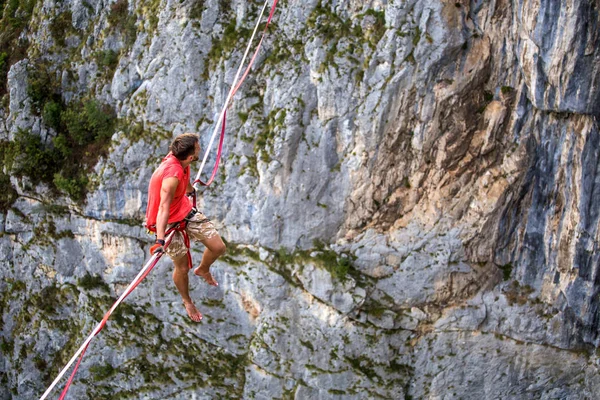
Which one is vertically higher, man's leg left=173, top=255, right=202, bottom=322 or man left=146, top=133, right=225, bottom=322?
man left=146, top=133, right=225, bottom=322

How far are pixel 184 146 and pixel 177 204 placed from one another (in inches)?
33.7

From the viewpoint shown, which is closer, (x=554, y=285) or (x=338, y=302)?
(x=554, y=285)

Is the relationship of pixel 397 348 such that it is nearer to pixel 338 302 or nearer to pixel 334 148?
pixel 338 302

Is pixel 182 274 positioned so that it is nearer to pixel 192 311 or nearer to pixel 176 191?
pixel 192 311

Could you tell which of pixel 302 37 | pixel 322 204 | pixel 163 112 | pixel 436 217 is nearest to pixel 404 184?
pixel 436 217

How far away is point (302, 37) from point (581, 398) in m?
11.4

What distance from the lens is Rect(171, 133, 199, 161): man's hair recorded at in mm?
7223

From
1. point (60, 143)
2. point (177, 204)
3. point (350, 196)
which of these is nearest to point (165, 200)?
point (177, 204)

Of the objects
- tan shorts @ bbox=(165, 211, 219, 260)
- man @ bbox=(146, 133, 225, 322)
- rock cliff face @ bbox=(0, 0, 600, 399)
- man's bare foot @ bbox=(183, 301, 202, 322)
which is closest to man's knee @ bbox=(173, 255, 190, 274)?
man @ bbox=(146, 133, 225, 322)

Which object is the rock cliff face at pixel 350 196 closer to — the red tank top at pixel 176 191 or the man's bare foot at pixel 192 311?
the man's bare foot at pixel 192 311

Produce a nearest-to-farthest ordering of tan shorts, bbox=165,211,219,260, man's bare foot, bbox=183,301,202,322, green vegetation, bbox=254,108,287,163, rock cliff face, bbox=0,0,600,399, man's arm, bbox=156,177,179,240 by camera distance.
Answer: man's arm, bbox=156,177,179,240
tan shorts, bbox=165,211,219,260
man's bare foot, bbox=183,301,202,322
rock cliff face, bbox=0,0,600,399
green vegetation, bbox=254,108,287,163

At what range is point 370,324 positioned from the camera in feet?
49.2

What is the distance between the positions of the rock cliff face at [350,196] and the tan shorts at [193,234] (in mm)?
6591

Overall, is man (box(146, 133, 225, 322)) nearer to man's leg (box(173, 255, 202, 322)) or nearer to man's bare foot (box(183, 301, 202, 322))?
man's leg (box(173, 255, 202, 322))
